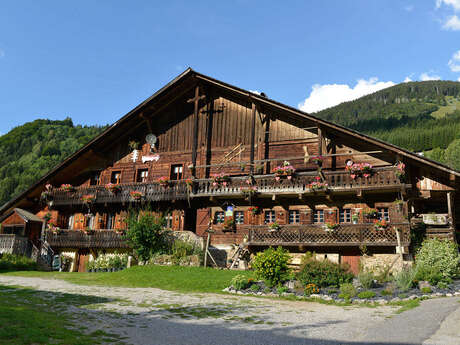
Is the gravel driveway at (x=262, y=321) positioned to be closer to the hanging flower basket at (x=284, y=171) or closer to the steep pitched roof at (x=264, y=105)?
the steep pitched roof at (x=264, y=105)

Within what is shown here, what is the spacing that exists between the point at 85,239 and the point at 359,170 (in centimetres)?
1950

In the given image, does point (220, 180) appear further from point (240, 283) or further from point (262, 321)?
point (262, 321)

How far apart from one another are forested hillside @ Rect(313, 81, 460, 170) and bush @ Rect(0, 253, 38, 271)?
78.2 meters

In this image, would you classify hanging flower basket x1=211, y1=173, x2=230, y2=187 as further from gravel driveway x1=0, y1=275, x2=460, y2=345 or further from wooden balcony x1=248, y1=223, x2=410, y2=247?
gravel driveway x1=0, y1=275, x2=460, y2=345

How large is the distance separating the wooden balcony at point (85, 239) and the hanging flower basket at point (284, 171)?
11352 millimetres

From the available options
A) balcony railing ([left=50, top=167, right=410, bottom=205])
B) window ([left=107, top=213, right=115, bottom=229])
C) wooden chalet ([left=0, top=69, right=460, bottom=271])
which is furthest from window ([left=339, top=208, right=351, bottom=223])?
window ([left=107, top=213, right=115, bottom=229])

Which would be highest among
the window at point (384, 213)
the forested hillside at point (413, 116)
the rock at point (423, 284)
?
the forested hillside at point (413, 116)

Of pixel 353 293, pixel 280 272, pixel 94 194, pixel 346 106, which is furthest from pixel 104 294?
pixel 346 106

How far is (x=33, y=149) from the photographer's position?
11319cm

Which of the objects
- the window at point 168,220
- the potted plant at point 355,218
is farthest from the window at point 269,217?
the window at point 168,220

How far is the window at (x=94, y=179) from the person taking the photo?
33.5 metres

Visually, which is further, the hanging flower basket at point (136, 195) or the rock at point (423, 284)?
the hanging flower basket at point (136, 195)

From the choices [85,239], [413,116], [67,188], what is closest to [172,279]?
[85,239]

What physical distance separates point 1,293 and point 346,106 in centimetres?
15163
